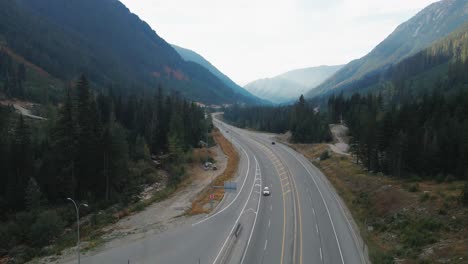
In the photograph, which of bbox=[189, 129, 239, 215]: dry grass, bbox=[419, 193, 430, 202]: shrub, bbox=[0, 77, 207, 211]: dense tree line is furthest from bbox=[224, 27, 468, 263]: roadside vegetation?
bbox=[0, 77, 207, 211]: dense tree line

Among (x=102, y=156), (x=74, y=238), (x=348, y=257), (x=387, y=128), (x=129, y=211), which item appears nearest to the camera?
(x=348, y=257)

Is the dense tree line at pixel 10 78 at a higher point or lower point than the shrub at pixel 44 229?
higher

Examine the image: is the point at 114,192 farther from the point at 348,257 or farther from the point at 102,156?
the point at 348,257

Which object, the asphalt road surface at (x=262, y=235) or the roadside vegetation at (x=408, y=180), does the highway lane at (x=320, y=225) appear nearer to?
the asphalt road surface at (x=262, y=235)

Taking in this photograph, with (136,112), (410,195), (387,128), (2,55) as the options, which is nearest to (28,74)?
(2,55)

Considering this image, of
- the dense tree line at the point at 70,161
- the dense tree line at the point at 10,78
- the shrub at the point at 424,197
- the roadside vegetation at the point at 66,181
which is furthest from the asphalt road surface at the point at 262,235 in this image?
the dense tree line at the point at 10,78

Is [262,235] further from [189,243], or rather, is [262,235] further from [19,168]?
[19,168]

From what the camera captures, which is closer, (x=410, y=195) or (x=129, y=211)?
(x=410, y=195)

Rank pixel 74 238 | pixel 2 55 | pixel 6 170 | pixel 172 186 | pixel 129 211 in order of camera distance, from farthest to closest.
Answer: pixel 2 55 < pixel 172 186 < pixel 6 170 < pixel 129 211 < pixel 74 238
